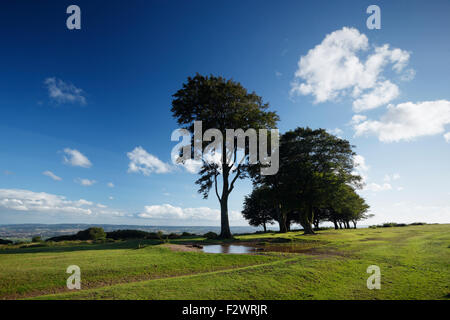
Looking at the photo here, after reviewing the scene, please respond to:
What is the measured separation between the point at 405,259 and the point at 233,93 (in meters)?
24.2

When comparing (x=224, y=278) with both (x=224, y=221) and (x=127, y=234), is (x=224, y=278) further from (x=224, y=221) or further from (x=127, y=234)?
(x=127, y=234)

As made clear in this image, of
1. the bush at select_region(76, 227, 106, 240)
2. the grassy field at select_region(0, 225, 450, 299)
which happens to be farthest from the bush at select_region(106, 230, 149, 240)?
the grassy field at select_region(0, 225, 450, 299)

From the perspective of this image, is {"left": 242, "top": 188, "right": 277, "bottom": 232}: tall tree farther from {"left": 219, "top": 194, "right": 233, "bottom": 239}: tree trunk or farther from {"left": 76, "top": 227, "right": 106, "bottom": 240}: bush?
{"left": 76, "top": 227, "right": 106, "bottom": 240}: bush

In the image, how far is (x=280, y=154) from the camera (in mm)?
36312

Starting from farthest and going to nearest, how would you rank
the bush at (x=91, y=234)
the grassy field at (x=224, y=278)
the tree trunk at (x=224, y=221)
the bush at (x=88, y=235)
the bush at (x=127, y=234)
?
1. the bush at (x=127, y=234)
2. the bush at (x=91, y=234)
3. the bush at (x=88, y=235)
4. the tree trunk at (x=224, y=221)
5. the grassy field at (x=224, y=278)

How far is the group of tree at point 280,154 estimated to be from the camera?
29.1 metres

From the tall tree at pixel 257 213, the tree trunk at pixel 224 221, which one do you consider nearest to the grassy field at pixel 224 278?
the tree trunk at pixel 224 221

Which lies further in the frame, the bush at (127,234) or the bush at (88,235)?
the bush at (127,234)

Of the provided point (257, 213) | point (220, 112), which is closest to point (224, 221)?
point (220, 112)

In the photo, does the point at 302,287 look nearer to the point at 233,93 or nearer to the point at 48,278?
the point at 48,278

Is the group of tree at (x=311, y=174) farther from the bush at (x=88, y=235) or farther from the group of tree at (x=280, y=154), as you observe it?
the bush at (x=88, y=235)

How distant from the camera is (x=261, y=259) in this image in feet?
46.9

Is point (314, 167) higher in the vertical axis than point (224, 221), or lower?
higher

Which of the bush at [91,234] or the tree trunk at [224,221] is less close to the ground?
the tree trunk at [224,221]
